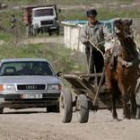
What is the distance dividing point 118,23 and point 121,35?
0.25 meters

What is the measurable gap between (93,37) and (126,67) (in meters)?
1.50

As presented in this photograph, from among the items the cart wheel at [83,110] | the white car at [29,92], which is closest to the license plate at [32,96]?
the white car at [29,92]

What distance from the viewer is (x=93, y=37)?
16953 millimetres

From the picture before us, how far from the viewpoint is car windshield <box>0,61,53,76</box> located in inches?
880

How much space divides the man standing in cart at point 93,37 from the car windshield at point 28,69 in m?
5.34

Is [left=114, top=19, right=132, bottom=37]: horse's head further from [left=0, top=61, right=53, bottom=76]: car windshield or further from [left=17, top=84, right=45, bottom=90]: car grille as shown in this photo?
[left=0, top=61, right=53, bottom=76]: car windshield

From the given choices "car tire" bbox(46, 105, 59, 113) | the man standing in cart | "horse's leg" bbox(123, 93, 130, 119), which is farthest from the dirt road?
"car tire" bbox(46, 105, 59, 113)

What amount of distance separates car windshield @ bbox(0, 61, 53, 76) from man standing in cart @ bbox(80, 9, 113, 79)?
5344mm

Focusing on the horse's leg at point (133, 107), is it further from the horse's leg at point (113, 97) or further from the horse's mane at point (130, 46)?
the horse's mane at point (130, 46)

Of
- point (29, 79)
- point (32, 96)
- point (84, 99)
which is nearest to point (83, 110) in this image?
point (84, 99)

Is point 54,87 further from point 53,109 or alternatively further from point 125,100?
point 125,100

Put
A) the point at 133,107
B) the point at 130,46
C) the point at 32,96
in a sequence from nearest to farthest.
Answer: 1. the point at 130,46
2. the point at 133,107
3. the point at 32,96

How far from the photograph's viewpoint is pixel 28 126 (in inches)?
604

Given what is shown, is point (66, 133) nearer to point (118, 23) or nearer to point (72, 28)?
point (118, 23)
